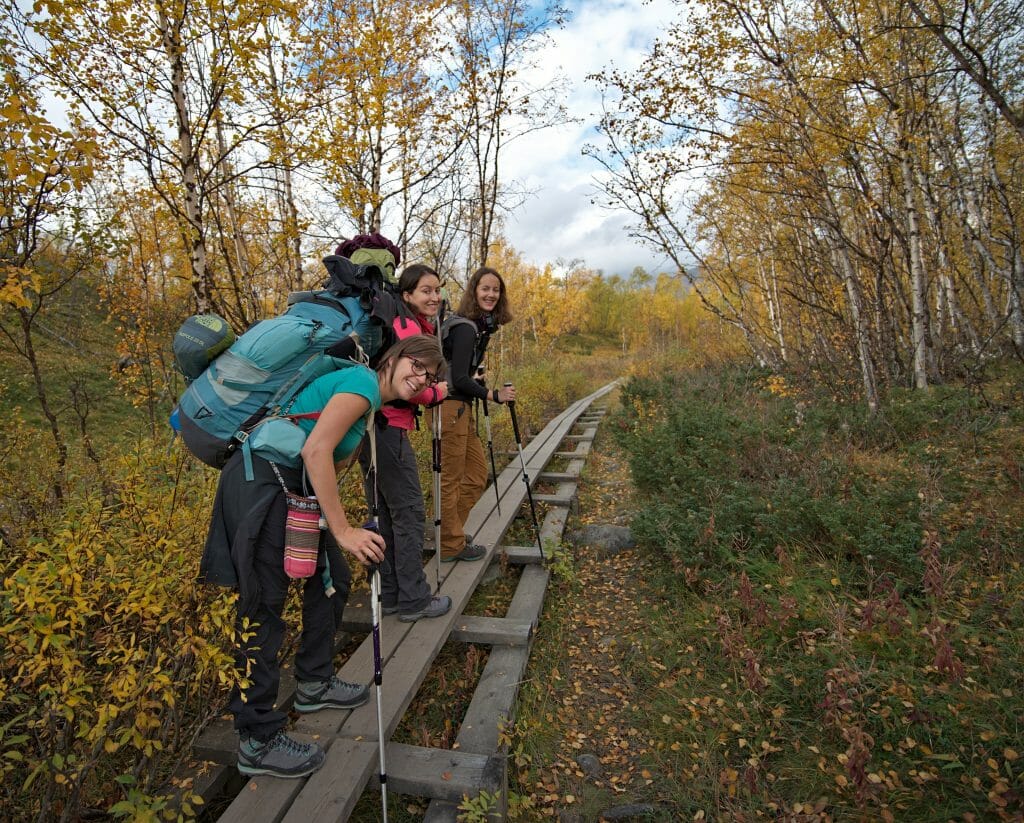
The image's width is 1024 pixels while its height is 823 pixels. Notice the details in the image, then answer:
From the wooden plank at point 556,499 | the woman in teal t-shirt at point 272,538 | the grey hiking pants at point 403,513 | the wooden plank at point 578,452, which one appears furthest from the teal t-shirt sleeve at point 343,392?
the wooden plank at point 578,452

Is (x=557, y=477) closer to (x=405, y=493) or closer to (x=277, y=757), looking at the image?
(x=405, y=493)

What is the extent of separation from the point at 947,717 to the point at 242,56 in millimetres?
6746

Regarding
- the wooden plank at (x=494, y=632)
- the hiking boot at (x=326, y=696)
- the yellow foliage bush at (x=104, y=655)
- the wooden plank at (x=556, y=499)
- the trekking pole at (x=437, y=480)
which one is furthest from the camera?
the wooden plank at (x=556, y=499)

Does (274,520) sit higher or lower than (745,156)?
lower

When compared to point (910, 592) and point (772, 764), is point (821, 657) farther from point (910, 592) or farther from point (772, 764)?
point (910, 592)

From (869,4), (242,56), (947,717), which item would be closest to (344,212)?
(242,56)

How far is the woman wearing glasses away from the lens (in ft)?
10.7

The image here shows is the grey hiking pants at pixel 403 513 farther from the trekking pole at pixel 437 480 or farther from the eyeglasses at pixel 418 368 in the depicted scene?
the eyeglasses at pixel 418 368

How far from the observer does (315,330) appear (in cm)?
221

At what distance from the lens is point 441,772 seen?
236 centimetres

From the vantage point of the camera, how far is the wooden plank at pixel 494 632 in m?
3.43

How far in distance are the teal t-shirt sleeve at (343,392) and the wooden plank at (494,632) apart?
1.84 meters

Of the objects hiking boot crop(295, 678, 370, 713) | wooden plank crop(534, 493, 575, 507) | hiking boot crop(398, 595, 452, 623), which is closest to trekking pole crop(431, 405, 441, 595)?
hiking boot crop(398, 595, 452, 623)

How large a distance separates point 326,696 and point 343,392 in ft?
5.31
